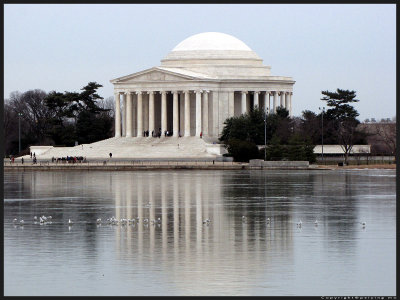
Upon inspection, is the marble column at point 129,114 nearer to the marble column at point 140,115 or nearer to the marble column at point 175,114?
the marble column at point 140,115

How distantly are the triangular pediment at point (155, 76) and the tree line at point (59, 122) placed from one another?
7256mm

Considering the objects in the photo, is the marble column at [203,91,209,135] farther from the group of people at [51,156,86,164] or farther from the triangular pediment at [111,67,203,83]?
the group of people at [51,156,86,164]

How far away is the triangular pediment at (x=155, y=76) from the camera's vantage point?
498ft

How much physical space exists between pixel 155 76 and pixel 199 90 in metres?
6.10

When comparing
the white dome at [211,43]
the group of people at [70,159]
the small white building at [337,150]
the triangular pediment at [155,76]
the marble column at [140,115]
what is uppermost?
the white dome at [211,43]

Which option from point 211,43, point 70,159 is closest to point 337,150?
point 211,43

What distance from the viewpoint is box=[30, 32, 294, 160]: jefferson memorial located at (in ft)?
499

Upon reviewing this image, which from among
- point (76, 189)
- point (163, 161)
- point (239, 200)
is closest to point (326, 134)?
point (163, 161)

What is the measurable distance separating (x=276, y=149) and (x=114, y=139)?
115ft

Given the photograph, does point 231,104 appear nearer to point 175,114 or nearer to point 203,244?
point 175,114

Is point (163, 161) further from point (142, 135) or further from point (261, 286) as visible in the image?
point (261, 286)

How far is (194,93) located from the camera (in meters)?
156

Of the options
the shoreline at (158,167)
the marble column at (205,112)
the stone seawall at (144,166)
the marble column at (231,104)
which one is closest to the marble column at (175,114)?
the marble column at (205,112)

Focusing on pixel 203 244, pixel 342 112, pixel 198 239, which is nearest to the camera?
pixel 203 244
